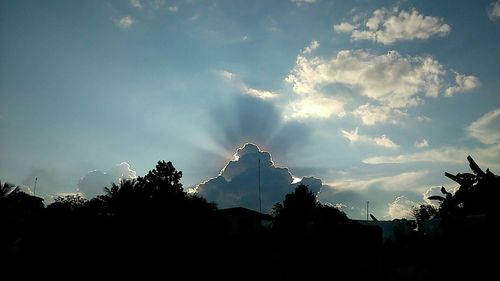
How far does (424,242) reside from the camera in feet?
25.5

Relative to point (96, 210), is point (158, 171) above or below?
above

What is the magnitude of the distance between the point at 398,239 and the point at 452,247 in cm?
170

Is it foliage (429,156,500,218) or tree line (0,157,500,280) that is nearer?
tree line (0,157,500,280)

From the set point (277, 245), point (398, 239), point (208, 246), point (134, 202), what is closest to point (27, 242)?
point (134, 202)

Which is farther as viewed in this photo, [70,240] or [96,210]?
[96,210]

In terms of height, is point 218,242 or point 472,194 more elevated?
point 472,194

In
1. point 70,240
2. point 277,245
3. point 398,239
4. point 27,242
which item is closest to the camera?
point 398,239

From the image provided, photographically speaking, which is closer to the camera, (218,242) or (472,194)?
(472,194)

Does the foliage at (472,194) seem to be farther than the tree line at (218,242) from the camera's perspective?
Yes

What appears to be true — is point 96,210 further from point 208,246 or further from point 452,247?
point 452,247

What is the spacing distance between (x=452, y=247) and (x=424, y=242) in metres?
0.82

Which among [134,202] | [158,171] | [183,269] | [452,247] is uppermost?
[158,171]

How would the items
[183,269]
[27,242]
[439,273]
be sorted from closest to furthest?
[439,273]
[183,269]
[27,242]

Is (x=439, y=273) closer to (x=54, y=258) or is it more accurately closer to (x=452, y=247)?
(x=452, y=247)
